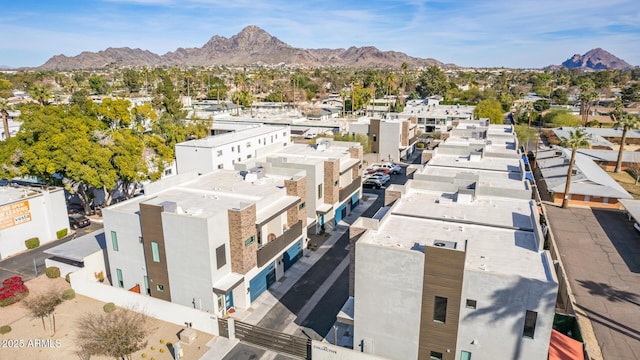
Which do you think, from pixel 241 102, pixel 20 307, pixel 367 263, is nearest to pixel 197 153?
pixel 20 307

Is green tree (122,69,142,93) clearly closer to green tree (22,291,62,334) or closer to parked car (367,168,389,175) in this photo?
parked car (367,168,389,175)

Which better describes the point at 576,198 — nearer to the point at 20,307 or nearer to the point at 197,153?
the point at 197,153

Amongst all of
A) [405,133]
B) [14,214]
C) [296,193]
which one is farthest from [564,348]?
[405,133]

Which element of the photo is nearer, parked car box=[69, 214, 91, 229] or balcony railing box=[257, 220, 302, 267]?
balcony railing box=[257, 220, 302, 267]

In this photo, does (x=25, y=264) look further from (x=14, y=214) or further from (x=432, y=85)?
(x=432, y=85)

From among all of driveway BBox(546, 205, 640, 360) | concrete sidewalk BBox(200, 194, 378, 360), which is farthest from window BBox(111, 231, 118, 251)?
driveway BBox(546, 205, 640, 360)

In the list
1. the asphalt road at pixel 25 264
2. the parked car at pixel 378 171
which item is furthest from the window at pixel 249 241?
the parked car at pixel 378 171
